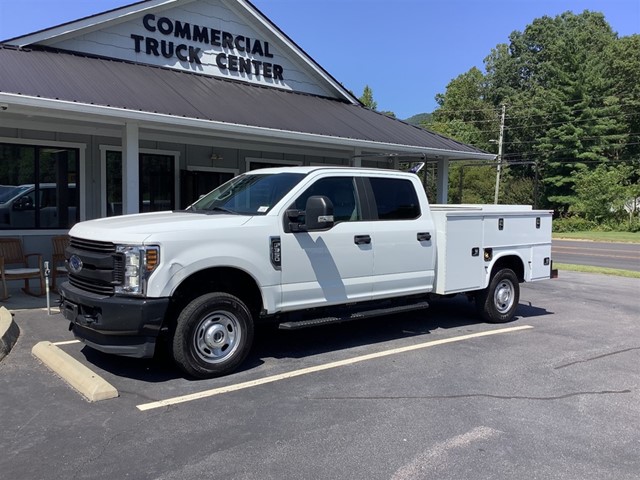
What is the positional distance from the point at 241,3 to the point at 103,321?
33.5 feet

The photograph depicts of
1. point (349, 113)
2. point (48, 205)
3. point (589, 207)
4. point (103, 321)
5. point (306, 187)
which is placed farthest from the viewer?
point (589, 207)

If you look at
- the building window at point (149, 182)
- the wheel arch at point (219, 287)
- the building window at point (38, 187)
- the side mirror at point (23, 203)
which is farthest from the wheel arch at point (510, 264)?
the side mirror at point (23, 203)

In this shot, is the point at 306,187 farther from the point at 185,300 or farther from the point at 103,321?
the point at 103,321

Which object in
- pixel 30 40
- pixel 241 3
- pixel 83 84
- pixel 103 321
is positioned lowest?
pixel 103 321

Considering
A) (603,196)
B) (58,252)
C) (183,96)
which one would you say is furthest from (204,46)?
(603,196)

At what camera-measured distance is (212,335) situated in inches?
209

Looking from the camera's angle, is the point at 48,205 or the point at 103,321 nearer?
the point at 103,321

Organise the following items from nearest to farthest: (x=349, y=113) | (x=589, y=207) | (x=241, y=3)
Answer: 1. (x=241, y=3)
2. (x=349, y=113)
3. (x=589, y=207)

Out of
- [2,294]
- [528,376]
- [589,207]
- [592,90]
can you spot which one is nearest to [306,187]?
[528,376]

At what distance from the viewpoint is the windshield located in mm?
5961

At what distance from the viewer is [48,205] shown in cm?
1150

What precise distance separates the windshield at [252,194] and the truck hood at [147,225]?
10.8 inches

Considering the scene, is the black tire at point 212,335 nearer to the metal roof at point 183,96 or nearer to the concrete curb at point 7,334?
the concrete curb at point 7,334

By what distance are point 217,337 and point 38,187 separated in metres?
7.88
